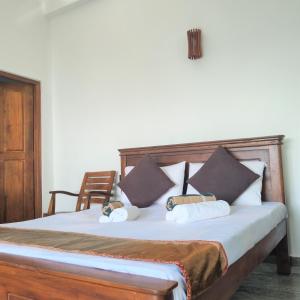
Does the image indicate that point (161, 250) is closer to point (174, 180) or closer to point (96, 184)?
point (174, 180)

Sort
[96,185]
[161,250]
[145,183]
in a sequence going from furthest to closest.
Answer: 1. [96,185]
2. [145,183]
3. [161,250]

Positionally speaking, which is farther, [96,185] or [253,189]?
[96,185]

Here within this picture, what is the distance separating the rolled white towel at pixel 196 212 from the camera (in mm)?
1818

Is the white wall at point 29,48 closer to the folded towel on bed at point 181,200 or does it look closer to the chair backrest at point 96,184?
the chair backrest at point 96,184

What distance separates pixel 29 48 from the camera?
Result: 3.98 metres

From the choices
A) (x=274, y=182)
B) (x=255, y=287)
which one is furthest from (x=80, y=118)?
(x=255, y=287)

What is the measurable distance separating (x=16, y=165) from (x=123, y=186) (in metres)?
1.56

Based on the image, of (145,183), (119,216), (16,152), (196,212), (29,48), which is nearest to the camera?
(196,212)

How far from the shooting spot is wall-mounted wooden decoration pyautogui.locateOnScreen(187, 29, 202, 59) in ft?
10.4

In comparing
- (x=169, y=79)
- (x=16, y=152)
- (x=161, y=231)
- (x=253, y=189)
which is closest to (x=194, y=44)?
(x=169, y=79)

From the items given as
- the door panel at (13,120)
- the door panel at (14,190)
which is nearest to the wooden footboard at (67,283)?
the door panel at (14,190)

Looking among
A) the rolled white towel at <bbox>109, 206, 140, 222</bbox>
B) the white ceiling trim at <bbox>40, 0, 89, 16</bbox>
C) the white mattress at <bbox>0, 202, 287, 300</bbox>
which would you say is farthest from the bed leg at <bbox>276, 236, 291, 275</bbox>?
the white ceiling trim at <bbox>40, 0, 89, 16</bbox>

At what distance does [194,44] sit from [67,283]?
2658 millimetres

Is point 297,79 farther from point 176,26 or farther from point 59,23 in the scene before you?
point 59,23
